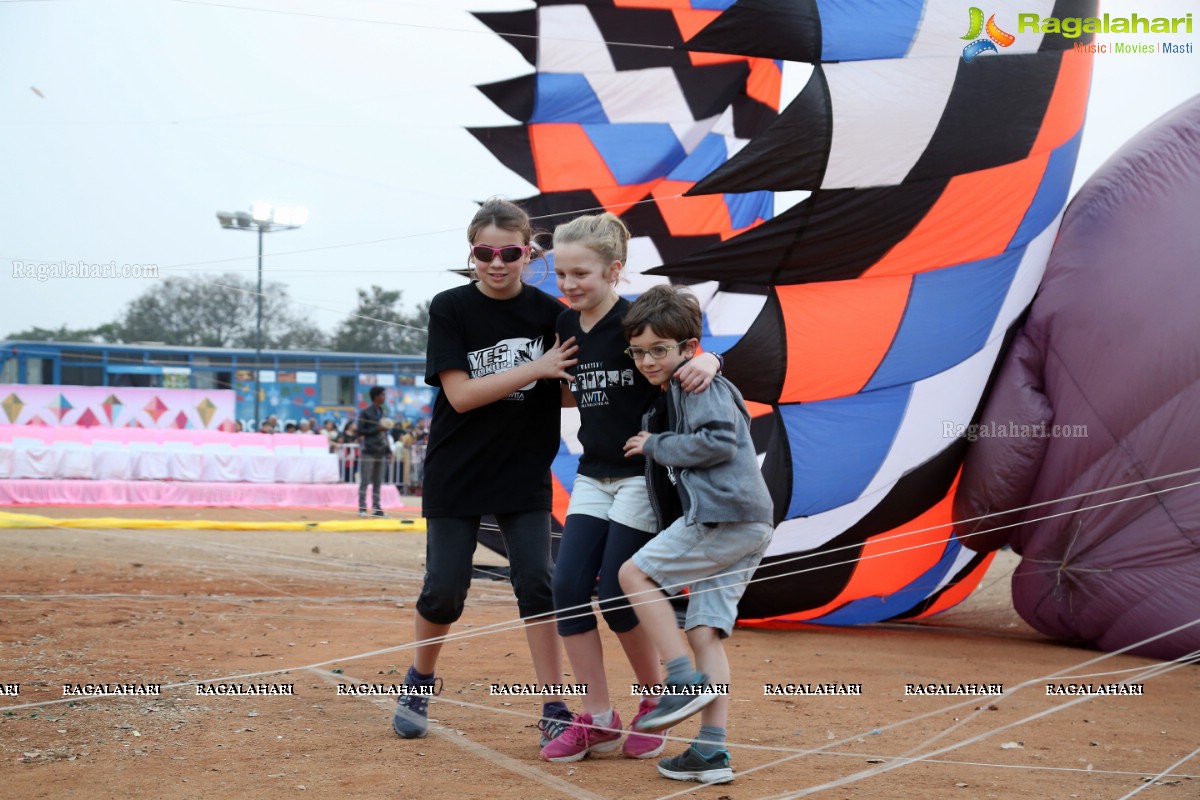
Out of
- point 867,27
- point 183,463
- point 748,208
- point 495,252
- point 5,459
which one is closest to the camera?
point 495,252

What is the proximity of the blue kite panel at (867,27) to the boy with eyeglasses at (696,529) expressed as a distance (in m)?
2.31

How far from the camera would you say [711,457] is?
Answer: 269 cm

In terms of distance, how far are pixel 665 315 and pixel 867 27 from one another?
8.35 feet

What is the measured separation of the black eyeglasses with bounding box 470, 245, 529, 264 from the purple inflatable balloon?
2861mm

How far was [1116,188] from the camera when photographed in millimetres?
5098

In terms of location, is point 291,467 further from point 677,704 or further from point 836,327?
point 677,704

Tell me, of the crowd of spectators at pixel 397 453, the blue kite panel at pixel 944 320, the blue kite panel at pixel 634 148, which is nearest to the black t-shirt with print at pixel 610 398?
the blue kite panel at pixel 944 320

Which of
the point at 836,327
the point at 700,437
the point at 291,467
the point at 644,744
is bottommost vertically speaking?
the point at 291,467

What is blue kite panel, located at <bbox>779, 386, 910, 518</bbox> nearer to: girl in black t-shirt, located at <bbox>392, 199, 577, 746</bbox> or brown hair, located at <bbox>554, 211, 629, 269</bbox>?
girl in black t-shirt, located at <bbox>392, 199, 577, 746</bbox>

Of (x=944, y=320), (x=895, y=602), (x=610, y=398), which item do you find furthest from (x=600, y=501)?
(x=895, y=602)

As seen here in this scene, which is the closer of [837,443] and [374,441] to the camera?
[837,443]

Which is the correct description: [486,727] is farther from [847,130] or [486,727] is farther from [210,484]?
[210,484]

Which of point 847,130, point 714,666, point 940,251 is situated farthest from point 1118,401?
point 714,666

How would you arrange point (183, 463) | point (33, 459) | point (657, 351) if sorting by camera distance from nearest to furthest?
1. point (657, 351)
2. point (33, 459)
3. point (183, 463)
